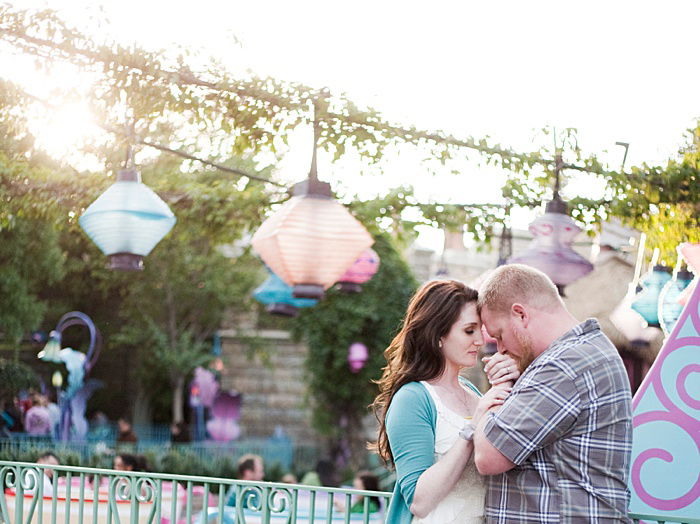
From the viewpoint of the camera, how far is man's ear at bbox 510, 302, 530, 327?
2.41 m

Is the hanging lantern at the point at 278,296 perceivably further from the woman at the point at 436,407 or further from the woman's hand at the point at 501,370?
the woman's hand at the point at 501,370

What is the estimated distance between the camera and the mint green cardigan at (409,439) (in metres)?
2.51

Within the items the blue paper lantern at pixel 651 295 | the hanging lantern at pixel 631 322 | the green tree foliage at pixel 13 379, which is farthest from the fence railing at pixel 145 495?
the green tree foliage at pixel 13 379

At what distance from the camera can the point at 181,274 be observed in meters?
21.2

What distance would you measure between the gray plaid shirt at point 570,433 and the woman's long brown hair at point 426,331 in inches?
15.2

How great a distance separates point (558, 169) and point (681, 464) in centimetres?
273

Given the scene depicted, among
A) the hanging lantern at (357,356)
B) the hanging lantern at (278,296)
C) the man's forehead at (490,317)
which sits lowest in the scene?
the hanging lantern at (357,356)

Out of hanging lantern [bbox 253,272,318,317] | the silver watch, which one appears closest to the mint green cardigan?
the silver watch

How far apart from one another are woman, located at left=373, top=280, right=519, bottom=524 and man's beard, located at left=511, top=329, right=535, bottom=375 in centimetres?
4

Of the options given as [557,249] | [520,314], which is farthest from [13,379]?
[520,314]

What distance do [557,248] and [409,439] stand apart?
Result: 3238mm

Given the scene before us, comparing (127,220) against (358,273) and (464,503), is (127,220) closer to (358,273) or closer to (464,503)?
(358,273)

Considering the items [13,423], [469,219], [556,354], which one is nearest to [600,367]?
[556,354]

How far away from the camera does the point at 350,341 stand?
1847cm
